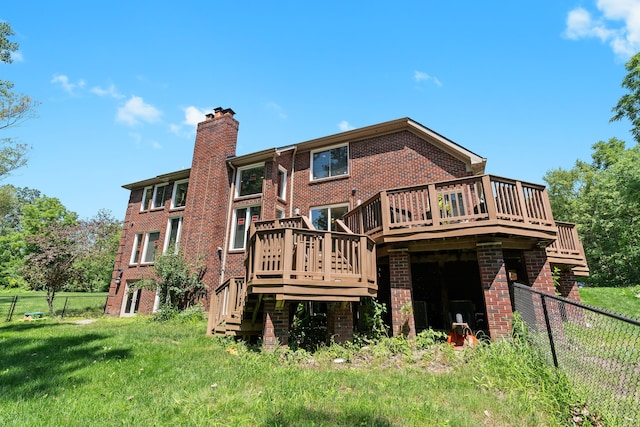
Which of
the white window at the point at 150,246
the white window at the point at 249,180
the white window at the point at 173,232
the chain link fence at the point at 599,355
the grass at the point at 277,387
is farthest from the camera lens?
the white window at the point at 150,246

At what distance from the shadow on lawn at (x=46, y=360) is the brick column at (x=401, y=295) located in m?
6.07

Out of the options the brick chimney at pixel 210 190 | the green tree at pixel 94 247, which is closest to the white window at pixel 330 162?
the brick chimney at pixel 210 190

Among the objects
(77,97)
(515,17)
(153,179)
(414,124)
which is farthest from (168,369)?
(153,179)

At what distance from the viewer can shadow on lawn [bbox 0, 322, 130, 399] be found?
4562 mm

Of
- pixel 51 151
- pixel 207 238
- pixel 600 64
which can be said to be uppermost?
pixel 600 64

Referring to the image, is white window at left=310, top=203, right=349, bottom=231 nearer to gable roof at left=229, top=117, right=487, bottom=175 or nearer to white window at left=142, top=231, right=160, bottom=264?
gable roof at left=229, top=117, right=487, bottom=175

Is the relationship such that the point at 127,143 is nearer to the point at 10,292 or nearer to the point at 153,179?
the point at 153,179

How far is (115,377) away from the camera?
5004 mm

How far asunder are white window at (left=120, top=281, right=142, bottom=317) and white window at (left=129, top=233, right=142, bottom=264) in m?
1.32

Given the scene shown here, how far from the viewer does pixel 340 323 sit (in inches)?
277

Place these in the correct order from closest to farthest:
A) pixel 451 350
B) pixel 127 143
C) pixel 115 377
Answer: pixel 115 377 → pixel 451 350 → pixel 127 143

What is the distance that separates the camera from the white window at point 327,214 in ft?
43.1

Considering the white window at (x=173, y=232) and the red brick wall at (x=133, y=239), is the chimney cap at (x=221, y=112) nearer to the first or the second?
the red brick wall at (x=133, y=239)

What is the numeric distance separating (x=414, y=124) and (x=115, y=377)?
11818mm
